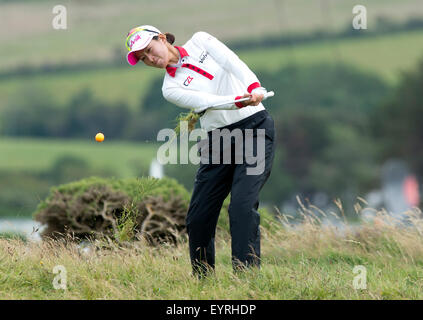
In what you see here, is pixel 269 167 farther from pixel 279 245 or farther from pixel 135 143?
pixel 135 143

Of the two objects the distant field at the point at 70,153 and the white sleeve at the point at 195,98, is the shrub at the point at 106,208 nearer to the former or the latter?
the white sleeve at the point at 195,98

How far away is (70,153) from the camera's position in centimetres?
9831

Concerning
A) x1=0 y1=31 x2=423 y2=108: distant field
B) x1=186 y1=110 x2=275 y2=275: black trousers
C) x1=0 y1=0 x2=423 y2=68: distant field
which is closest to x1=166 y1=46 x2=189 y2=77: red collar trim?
x1=186 y1=110 x2=275 y2=275: black trousers

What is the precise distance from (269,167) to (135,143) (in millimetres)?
94257

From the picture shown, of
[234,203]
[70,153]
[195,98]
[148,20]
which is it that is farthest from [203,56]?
[148,20]

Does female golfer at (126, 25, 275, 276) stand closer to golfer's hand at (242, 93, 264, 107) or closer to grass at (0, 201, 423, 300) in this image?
golfer's hand at (242, 93, 264, 107)

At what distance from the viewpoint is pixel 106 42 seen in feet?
382

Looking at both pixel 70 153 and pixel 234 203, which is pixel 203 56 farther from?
pixel 70 153

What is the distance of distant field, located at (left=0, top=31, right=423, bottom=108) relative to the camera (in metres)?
107

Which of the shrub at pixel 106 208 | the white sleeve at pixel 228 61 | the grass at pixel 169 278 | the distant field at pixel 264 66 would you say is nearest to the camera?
the grass at pixel 169 278

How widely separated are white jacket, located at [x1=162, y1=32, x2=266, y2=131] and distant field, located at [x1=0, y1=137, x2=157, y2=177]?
8348 centimetres

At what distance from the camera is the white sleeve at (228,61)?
6.64m

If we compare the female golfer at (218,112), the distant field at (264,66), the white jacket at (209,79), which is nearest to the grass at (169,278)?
the female golfer at (218,112)
